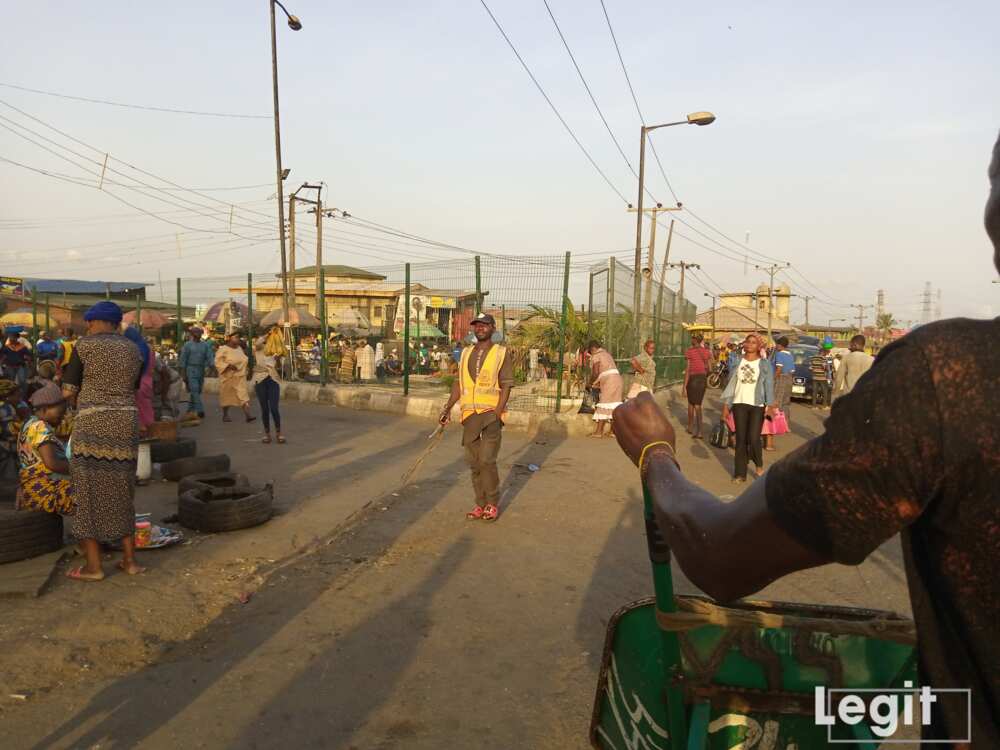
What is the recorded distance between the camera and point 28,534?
5121 millimetres

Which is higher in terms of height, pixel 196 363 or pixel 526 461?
pixel 196 363

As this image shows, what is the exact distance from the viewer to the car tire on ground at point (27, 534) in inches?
198

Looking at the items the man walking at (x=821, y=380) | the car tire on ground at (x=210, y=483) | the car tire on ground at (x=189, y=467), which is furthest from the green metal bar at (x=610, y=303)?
the man walking at (x=821, y=380)

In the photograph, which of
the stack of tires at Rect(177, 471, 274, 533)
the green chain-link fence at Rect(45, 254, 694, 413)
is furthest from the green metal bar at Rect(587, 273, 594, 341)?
the stack of tires at Rect(177, 471, 274, 533)

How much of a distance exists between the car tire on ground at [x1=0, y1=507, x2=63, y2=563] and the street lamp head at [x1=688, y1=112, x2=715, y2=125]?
56.1 feet

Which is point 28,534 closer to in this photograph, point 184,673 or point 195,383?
point 184,673

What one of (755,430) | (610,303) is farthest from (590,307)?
(755,430)

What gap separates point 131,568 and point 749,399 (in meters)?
6.68

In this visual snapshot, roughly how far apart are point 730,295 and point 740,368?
9037 cm

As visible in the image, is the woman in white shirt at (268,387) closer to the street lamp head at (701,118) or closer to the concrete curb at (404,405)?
the concrete curb at (404,405)

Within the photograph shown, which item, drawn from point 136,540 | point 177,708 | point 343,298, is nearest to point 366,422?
point 136,540

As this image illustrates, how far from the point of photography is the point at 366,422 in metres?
13.2

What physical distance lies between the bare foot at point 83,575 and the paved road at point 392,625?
0.10 meters

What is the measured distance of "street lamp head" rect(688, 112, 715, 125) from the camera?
60.1 ft
